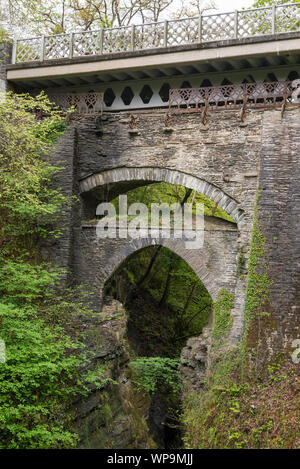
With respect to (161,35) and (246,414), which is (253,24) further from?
(246,414)

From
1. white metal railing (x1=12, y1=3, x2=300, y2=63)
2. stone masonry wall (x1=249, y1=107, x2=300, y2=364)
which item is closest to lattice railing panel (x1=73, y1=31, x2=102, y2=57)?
white metal railing (x1=12, y1=3, x2=300, y2=63)

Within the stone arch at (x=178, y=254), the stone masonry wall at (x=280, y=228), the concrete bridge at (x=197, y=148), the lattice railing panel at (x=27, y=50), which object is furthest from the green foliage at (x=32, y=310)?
the stone masonry wall at (x=280, y=228)

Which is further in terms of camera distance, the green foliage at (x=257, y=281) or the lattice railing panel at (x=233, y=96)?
the lattice railing panel at (x=233, y=96)

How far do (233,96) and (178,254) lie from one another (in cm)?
391

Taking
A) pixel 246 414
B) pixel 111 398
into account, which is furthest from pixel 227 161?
pixel 111 398

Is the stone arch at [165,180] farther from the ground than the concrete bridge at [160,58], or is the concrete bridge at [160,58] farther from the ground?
the concrete bridge at [160,58]

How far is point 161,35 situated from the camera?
1332 cm

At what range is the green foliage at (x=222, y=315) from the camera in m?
11.9

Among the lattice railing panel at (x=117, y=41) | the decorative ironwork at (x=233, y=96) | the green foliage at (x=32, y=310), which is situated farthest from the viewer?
the lattice railing panel at (x=117, y=41)

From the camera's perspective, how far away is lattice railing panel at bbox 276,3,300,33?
12.2m

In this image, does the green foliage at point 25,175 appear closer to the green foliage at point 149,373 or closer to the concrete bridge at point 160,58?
the concrete bridge at point 160,58

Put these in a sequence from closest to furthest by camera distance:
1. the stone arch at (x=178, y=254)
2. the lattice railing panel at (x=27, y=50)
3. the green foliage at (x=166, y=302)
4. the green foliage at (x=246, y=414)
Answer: the green foliage at (x=246, y=414), the stone arch at (x=178, y=254), the lattice railing panel at (x=27, y=50), the green foliage at (x=166, y=302)
